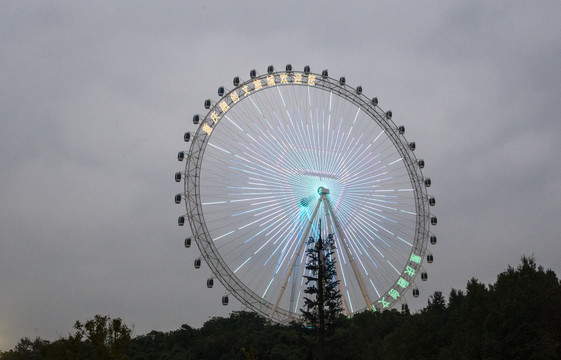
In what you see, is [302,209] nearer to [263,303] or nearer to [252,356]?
[263,303]

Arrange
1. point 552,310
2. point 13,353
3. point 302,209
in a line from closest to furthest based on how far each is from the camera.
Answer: point 552,310
point 302,209
point 13,353

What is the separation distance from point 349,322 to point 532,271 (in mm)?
28883

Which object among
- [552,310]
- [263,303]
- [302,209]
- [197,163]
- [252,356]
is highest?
[197,163]

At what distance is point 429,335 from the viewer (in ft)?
158

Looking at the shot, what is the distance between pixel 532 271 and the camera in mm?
50656

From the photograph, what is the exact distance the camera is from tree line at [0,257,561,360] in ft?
114

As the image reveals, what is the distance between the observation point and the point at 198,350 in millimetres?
76188

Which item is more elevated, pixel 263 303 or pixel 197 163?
pixel 197 163

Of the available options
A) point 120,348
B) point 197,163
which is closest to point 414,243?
point 197,163

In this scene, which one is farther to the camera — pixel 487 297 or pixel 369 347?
pixel 369 347

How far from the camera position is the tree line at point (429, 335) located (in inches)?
1363

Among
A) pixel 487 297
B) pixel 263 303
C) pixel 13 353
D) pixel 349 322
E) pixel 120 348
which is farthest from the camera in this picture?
pixel 13 353

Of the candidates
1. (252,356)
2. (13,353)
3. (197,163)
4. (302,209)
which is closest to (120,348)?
(252,356)

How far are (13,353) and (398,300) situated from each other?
2755 inches
